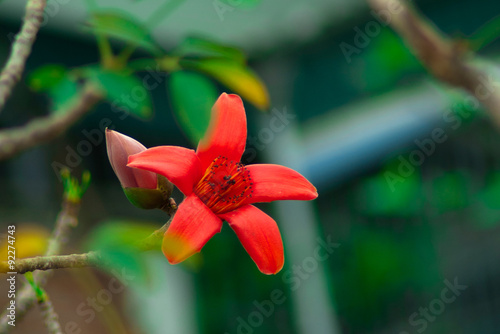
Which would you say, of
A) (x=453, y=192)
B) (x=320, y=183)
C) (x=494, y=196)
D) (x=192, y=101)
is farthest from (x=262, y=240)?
(x=320, y=183)

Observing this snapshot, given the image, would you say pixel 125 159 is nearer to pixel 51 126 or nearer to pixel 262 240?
pixel 262 240

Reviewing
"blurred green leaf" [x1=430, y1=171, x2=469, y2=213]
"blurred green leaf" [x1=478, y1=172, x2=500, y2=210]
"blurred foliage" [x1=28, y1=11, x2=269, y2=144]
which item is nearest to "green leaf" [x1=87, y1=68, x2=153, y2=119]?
"blurred foliage" [x1=28, y1=11, x2=269, y2=144]

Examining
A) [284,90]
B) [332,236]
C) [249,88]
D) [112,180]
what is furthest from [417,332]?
[249,88]

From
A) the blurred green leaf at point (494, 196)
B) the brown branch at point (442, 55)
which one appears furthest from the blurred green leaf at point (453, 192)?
the brown branch at point (442, 55)

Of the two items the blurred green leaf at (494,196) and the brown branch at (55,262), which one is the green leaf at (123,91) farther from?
the blurred green leaf at (494,196)

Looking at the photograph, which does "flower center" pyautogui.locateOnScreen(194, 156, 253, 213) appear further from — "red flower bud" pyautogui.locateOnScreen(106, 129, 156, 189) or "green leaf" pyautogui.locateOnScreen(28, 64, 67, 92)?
"green leaf" pyautogui.locateOnScreen(28, 64, 67, 92)

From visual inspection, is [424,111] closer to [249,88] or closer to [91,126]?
[91,126]
